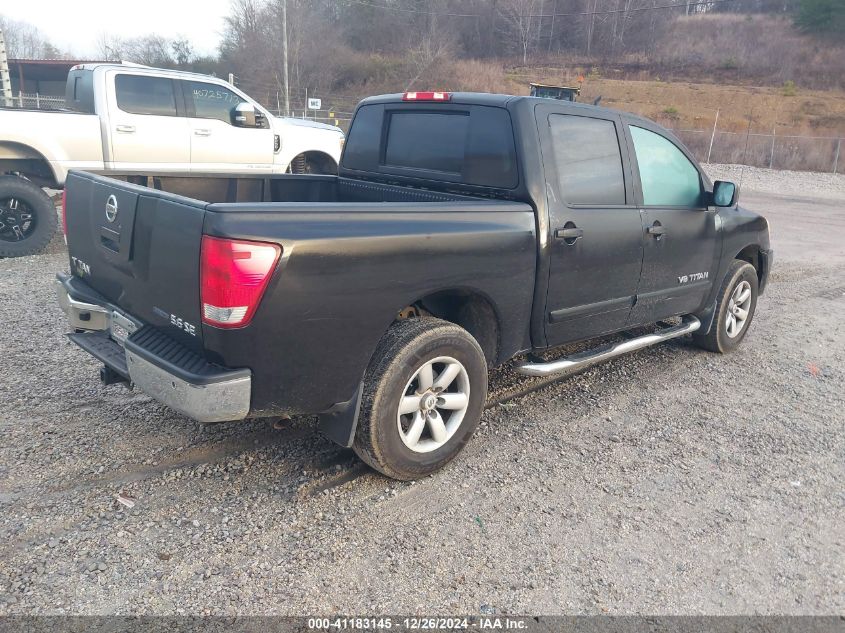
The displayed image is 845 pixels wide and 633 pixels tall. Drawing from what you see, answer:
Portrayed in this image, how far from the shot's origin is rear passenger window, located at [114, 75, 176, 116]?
28.4 feet

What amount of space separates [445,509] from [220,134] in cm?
770

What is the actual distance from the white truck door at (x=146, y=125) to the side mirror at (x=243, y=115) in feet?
2.38

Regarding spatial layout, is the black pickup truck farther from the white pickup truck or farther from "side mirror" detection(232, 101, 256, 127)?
"side mirror" detection(232, 101, 256, 127)

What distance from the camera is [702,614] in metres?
2.71

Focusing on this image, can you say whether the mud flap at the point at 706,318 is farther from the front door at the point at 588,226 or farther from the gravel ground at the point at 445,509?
the front door at the point at 588,226

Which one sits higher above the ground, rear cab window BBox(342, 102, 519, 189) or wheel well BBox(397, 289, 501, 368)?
rear cab window BBox(342, 102, 519, 189)

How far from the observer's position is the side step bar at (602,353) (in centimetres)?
403

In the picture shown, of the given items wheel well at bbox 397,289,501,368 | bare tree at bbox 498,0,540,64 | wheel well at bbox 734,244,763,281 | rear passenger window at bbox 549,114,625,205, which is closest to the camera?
wheel well at bbox 397,289,501,368

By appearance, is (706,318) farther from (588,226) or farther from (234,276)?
(234,276)

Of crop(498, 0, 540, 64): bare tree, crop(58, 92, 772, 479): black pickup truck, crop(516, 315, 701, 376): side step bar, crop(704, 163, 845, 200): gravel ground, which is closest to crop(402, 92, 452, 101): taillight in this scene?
crop(58, 92, 772, 479): black pickup truck

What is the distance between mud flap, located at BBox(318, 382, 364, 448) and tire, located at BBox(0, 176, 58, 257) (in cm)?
633

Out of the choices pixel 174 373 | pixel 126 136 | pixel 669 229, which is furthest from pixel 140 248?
pixel 126 136

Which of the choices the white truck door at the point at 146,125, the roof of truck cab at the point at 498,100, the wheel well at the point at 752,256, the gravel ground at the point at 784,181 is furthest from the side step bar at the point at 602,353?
the gravel ground at the point at 784,181

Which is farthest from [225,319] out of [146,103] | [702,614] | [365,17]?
[365,17]
